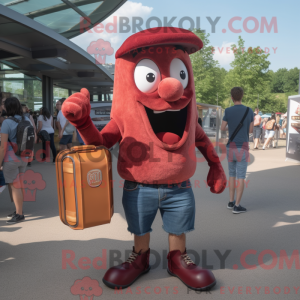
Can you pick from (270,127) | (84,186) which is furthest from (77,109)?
(270,127)

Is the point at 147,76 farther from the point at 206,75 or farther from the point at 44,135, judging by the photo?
the point at 206,75

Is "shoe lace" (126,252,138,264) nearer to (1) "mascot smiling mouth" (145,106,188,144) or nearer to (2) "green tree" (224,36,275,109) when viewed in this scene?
(1) "mascot smiling mouth" (145,106,188,144)

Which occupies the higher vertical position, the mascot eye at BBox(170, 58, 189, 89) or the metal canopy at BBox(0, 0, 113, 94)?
the metal canopy at BBox(0, 0, 113, 94)

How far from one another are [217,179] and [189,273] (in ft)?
2.81

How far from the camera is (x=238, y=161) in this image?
4727 mm

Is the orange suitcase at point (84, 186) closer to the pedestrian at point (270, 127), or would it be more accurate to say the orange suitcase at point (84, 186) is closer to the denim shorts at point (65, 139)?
the denim shorts at point (65, 139)

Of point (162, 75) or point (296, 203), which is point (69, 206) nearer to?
point (162, 75)

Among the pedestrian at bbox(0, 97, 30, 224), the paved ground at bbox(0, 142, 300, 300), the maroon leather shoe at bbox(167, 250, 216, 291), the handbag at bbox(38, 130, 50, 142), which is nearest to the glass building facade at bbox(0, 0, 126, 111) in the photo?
the handbag at bbox(38, 130, 50, 142)

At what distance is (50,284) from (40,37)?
27.0 feet

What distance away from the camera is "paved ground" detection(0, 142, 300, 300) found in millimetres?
2704

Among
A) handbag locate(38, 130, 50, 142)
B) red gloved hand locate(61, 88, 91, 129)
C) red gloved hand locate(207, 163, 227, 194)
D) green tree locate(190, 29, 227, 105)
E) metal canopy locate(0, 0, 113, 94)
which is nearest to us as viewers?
red gloved hand locate(61, 88, 91, 129)

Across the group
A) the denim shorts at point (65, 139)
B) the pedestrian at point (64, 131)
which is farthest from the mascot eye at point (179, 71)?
the denim shorts at point (65, 139)

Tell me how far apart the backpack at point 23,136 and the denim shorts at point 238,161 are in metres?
2.78

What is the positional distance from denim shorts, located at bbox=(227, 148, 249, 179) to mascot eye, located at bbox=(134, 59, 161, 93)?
8.14 feet
